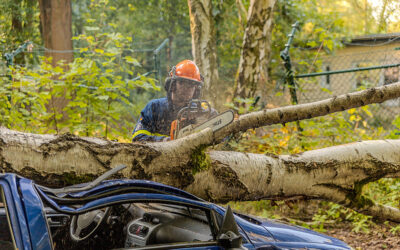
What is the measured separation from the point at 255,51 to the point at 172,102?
3205 millimetres

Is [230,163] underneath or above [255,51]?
underneath

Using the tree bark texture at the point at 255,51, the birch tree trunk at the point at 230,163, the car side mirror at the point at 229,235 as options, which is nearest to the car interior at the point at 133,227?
the car side mirror at the point at 229,235

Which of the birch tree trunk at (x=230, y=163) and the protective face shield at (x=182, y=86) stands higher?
the protective face shield at (x=182, y=86)

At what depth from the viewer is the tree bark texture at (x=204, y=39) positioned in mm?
7629

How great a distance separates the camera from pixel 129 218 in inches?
93.8

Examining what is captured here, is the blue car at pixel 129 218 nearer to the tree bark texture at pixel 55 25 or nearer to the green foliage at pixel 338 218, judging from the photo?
the green foliage at pixel 338 218

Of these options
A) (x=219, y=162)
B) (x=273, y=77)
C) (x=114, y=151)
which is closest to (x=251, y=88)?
(x=219, y=162)

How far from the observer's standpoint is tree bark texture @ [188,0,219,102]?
763 cm

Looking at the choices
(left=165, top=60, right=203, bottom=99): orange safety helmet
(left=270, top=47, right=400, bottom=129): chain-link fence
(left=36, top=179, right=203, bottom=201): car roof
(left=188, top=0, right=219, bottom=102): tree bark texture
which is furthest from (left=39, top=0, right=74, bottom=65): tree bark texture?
(left=36, top=179, right=203, bottom=201): car roof

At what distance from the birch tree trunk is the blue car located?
55 cm

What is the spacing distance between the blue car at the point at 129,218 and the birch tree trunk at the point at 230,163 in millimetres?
546

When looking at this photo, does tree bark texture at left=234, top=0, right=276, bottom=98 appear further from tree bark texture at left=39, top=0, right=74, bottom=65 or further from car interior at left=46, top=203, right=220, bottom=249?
car interior at left=46, top=203, right=220, bottom=249

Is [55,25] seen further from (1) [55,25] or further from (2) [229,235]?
(2) [229,235]

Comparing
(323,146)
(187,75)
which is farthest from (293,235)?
(323,146)
